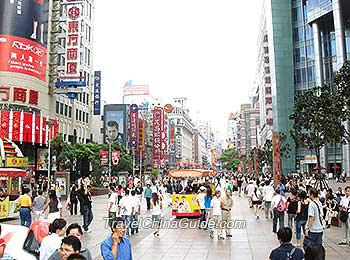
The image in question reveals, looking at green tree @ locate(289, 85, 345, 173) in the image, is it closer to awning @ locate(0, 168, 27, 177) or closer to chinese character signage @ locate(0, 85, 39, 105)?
awning @ locate(0, 168, 27, 177)

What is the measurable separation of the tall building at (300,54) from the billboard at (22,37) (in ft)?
123

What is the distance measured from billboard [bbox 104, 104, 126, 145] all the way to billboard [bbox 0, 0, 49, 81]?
127ft

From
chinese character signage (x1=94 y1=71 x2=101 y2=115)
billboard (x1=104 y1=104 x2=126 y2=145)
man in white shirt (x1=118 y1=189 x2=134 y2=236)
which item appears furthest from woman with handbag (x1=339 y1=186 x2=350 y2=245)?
billboard (x1=104 y1=104 x2=126 y2=145)

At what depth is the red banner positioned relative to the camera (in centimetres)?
4278

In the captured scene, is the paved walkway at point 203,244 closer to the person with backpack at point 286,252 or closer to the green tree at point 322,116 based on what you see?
the person with backpack at point 286,252

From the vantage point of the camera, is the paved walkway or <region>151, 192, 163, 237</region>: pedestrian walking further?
<region>151, 192, 163, 237</region>: pedestrian walking

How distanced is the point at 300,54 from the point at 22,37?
141ft

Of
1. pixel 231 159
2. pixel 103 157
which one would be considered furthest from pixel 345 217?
pixel 231 159

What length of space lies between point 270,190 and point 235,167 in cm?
11428

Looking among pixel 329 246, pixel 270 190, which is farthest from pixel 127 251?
pixel 270 190

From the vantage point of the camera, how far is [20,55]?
43.6 metres

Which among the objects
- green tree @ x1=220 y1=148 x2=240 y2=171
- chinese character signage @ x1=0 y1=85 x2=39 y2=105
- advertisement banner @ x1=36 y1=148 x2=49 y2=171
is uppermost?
chinese character signage @ x1=0 y1=85 x2=39 y2=105

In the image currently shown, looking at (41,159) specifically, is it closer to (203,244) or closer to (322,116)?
(322,116)

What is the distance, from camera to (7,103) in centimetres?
4303
